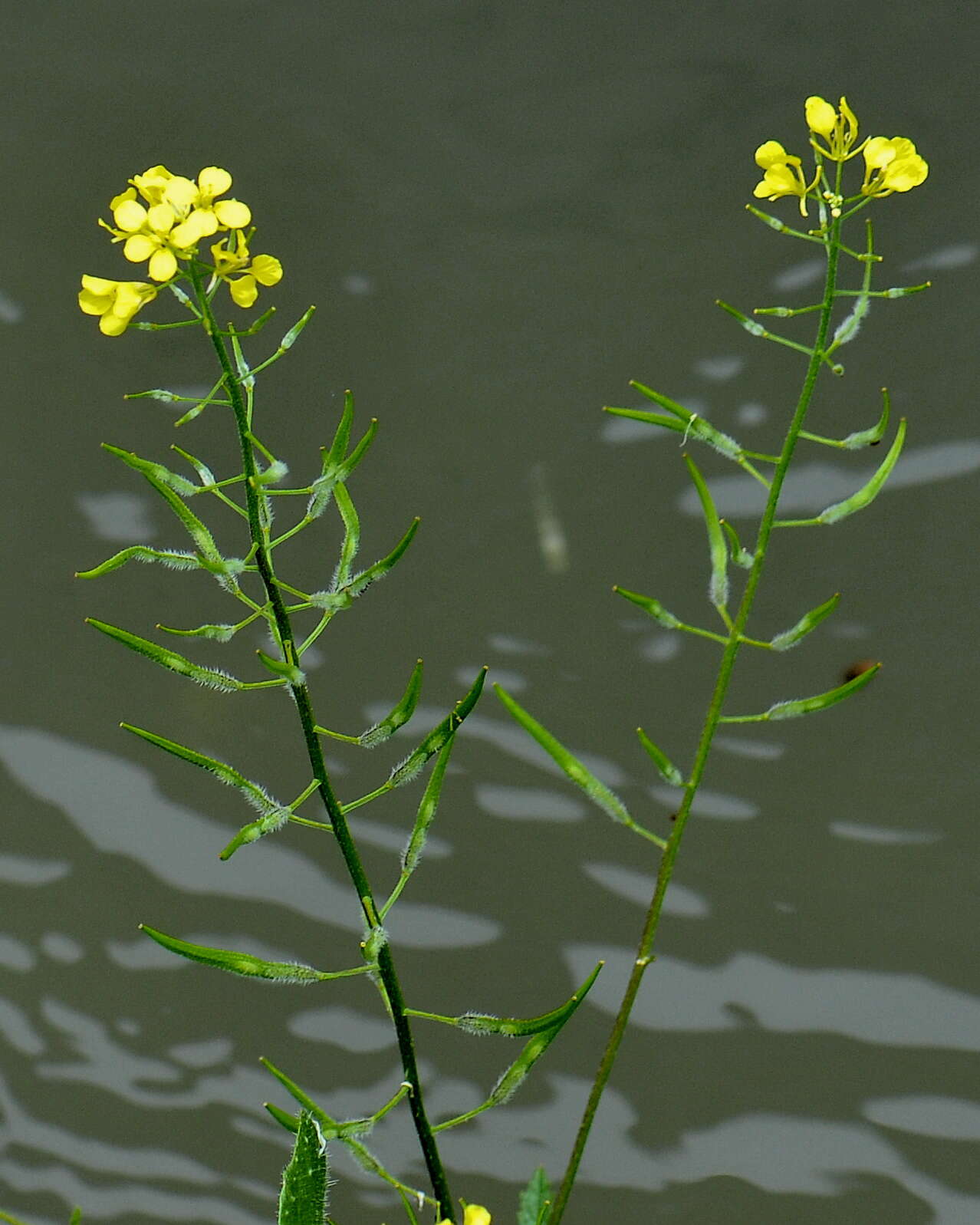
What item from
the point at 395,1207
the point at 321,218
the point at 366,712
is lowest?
the point at 395,1207

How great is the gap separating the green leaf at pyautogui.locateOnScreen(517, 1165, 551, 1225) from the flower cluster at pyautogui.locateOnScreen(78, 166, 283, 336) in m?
0.26

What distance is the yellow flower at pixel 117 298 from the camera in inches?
10.8

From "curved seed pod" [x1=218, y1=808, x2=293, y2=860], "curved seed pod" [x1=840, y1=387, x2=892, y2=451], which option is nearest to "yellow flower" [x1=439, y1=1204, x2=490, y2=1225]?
"curved seed pod" [x1=218, y1=808, x2=293, y2=860]

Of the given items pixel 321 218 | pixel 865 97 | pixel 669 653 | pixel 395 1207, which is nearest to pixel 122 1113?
pixel 395 1207

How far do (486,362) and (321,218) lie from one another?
0.13 m

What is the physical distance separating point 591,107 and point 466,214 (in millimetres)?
89

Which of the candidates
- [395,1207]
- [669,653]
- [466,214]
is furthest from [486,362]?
[395,1207]

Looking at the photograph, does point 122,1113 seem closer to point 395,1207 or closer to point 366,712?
point 395,1207

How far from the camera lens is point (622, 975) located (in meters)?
0.67

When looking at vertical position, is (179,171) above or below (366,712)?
above

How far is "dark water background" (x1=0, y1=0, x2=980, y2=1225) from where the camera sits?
0.64m

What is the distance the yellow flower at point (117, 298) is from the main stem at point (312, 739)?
0.02m

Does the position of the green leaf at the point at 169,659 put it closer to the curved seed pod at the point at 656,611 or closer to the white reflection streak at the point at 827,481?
the curved seed pod at the point at 656,611

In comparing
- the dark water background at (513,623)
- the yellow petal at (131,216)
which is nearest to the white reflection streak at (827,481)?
the dark water background at (513,623)
